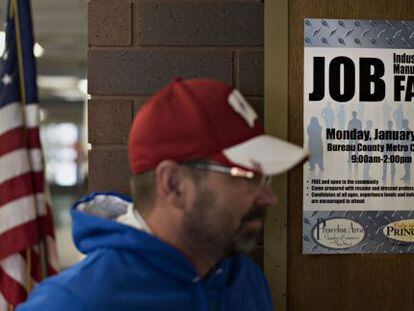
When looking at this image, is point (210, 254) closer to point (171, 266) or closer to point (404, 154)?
point (171, 266)

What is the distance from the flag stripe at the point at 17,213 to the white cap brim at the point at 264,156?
0.83 m

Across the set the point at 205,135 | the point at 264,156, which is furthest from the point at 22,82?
the point at 264,156

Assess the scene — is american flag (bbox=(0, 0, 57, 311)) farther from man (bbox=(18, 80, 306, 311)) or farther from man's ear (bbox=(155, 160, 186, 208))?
man's ear (bbox=(155, 160, 186, 208))

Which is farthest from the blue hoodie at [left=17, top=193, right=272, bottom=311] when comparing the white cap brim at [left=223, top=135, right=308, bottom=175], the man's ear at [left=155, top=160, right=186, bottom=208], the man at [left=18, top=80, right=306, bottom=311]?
the white cap brim at [left=223, top=135, right=308, bottom=175]

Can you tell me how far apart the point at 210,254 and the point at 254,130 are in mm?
355

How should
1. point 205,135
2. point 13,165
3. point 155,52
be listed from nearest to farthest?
point 205,135, point 13,165, point 155,52

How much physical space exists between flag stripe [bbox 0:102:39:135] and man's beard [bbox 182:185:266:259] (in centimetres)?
76

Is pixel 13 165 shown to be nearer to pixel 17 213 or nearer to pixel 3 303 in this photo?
pixel 17 213

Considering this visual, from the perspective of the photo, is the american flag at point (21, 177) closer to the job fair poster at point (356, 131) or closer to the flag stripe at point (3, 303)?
the flag stripe at point (3, 303)

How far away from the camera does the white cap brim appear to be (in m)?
1.45

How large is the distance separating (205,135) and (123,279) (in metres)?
0.41

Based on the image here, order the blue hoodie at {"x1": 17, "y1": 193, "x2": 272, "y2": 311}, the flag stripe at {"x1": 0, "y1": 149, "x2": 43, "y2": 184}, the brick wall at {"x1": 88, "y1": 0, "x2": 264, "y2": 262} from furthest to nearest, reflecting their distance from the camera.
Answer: the brick wall at {"x1": 88, "y1": 0, "x2": 264, "y2": 262}, the flag stripe at {"x1": 0, "y1": 149, "x2": 43, "y2": 184}, the blue hoodie at {"x1": 17, "y1": 193, "x2": 272, "y2": 311}

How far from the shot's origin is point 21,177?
1970 mm

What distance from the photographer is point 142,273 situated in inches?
59.9
